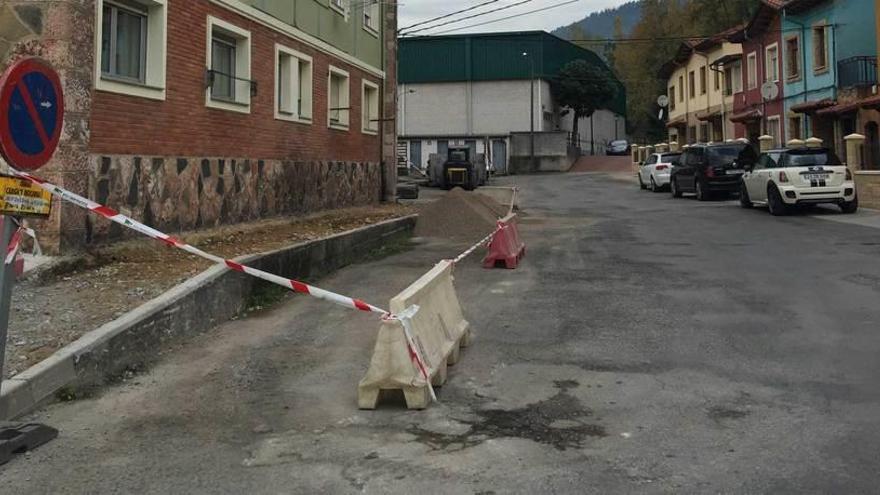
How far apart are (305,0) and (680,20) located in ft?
186

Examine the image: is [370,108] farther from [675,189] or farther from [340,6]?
[675,189]

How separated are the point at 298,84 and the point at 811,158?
12.8m

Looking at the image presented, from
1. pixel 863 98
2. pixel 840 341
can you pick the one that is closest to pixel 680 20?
pixel 863 98

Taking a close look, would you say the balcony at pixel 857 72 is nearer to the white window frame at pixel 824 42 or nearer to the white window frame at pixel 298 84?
the white window frame at pixel 824 42

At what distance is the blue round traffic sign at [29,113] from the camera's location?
4.65 metres

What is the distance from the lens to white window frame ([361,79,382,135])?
69.4ft

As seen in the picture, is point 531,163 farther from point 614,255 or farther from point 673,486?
point 673,486

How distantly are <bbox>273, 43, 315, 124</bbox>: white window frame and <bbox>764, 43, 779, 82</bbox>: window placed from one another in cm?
2599

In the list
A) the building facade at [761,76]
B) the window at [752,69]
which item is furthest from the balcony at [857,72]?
the window at [752,69]

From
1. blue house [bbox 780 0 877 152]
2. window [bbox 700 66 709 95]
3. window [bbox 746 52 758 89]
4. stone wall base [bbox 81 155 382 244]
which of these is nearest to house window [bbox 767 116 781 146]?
blue house [bbox 780 0 877 152]

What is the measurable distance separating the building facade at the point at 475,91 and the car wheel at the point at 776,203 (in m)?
38.2

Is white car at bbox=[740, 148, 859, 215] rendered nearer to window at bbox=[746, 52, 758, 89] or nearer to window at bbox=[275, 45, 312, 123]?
window at bbox=[275, 45, 312, 123]

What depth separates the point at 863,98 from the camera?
27172 mm

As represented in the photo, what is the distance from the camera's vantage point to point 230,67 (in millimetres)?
13961
